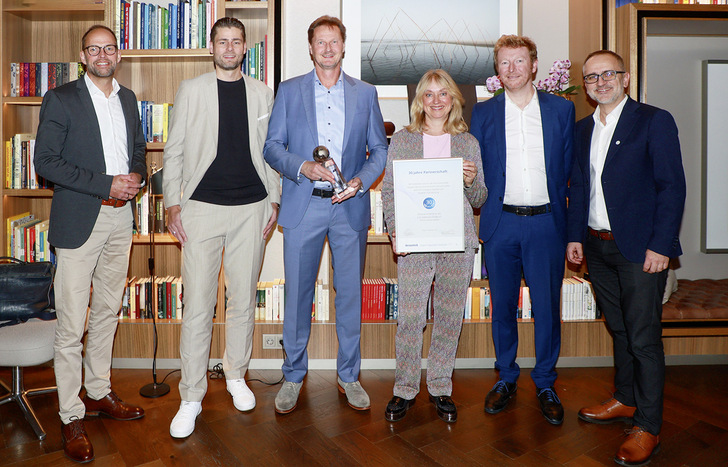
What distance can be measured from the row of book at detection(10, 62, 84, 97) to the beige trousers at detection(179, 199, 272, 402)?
1.82 m

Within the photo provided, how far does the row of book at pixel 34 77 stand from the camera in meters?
3.94

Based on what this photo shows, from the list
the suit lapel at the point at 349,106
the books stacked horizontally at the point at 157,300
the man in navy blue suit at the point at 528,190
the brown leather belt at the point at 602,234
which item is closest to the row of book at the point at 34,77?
the books stacked horizontally at the point at 157,300

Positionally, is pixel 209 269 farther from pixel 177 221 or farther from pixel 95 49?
pixel 95 49

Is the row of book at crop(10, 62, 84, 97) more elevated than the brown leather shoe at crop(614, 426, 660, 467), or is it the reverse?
the row of book at crop(10, 62, 84, 97)

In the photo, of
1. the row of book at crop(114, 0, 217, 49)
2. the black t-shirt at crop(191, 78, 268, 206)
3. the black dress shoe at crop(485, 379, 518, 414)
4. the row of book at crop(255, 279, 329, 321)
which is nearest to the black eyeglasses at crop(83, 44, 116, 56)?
the black t-shirt at crop(191, 78, 268, 206)

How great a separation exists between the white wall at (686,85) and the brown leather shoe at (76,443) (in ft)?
14.4

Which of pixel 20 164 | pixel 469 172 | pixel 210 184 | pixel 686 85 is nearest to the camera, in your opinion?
pixel 469 172

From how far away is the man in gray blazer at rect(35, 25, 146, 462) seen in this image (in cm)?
272

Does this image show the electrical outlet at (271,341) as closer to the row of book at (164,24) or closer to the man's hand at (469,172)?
the man's hand at (469,172)

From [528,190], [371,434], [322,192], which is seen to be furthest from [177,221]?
[528,190]

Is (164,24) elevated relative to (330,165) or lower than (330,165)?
elevated

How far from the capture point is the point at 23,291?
3031 mm

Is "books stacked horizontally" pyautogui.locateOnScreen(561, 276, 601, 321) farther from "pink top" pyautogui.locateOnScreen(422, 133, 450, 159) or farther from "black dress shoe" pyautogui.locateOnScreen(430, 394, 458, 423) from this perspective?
"pink top" pyautogui.locateOnScreen(422, 133, 450, 159)

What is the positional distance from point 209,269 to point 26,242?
5.89ft
